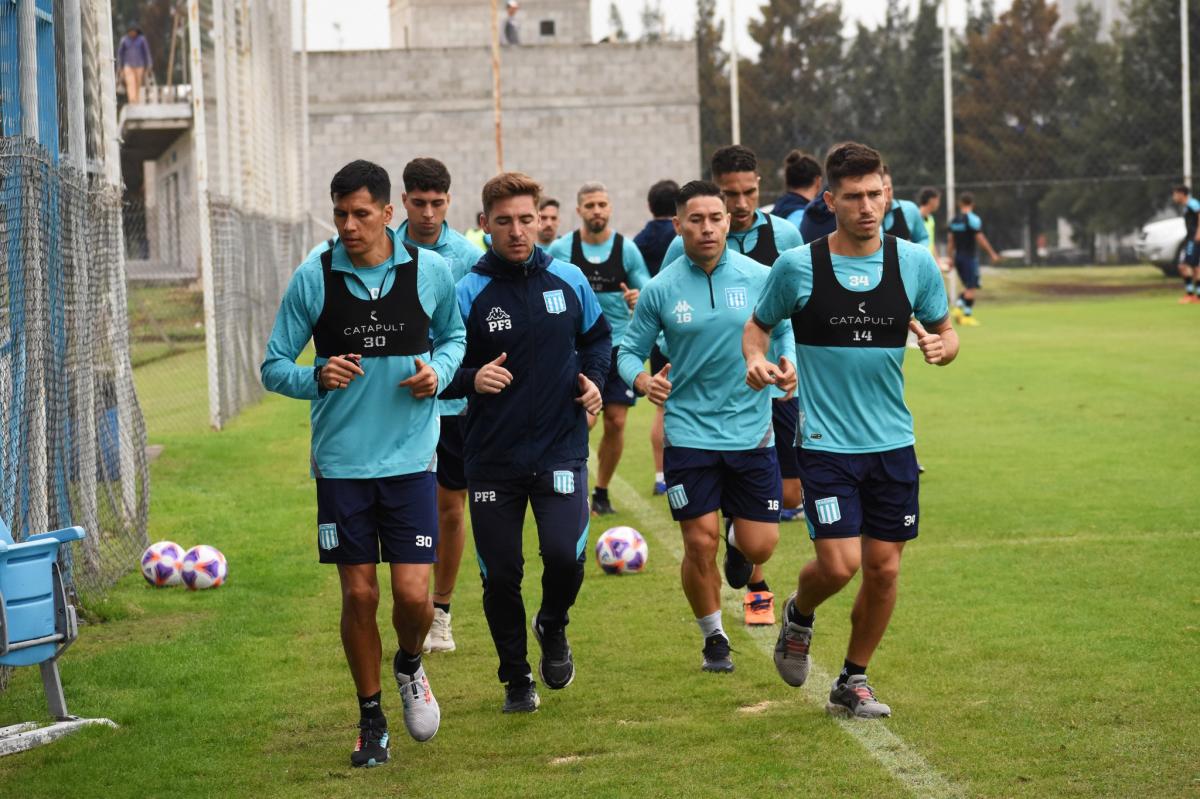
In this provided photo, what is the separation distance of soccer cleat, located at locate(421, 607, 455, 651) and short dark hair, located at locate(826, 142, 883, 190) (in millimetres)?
2974

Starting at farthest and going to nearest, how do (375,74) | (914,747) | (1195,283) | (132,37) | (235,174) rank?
(375,74) < (132,37) < (1195,283) < (235,174) < (914,747)

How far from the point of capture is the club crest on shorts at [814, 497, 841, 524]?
6438 millimetres

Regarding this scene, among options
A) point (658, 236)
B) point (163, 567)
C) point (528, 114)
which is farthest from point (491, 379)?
point (528, 114)

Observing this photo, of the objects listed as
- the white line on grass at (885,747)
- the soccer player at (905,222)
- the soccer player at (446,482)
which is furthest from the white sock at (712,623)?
the soccer player at (905,222)

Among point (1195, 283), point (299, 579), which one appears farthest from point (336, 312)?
point (1195, 283)

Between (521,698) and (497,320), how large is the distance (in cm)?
157

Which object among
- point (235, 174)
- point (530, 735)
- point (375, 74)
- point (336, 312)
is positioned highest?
point (375, 74)

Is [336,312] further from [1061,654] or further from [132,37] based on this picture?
[132,37]

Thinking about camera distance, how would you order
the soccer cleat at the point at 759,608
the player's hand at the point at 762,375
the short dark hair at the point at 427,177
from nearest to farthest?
1. the player's hand at the point at 762,375
2. the short dark hair at the point at 427,177
3. the soccer cleat at the point at 759,608

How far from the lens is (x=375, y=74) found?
137ft

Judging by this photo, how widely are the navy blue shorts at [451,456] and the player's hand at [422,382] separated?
191 centimetres

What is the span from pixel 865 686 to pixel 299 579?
4.52 m

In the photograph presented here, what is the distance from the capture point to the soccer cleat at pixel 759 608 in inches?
330

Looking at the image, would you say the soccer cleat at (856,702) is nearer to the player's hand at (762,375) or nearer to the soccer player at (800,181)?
the player's hand at (762,375)
